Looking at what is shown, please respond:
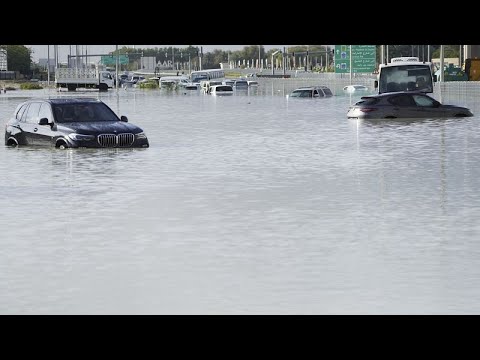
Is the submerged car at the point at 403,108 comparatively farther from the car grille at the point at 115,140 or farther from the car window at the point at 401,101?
the car grille at the point at 115,140

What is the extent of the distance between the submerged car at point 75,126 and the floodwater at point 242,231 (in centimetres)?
45

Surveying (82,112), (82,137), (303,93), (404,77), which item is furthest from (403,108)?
(303,93)

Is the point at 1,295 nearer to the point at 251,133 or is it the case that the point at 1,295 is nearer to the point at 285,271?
the point at 285,271

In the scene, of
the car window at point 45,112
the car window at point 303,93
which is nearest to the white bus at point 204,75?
the car window at point 303,93

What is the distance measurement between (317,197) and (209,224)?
378 cm

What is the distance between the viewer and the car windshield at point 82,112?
3012 cm

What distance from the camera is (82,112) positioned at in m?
30.8

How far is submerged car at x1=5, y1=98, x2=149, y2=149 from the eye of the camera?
2950 centimetres

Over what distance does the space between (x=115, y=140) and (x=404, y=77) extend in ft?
95.4

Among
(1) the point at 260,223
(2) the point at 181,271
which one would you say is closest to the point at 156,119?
(1) the point at 260,223

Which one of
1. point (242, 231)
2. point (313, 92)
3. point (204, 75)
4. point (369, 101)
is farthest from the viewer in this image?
point (204, 75)

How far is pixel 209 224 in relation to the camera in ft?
49.7

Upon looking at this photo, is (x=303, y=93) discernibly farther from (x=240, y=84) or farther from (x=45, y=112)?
(x=45, y=112)
